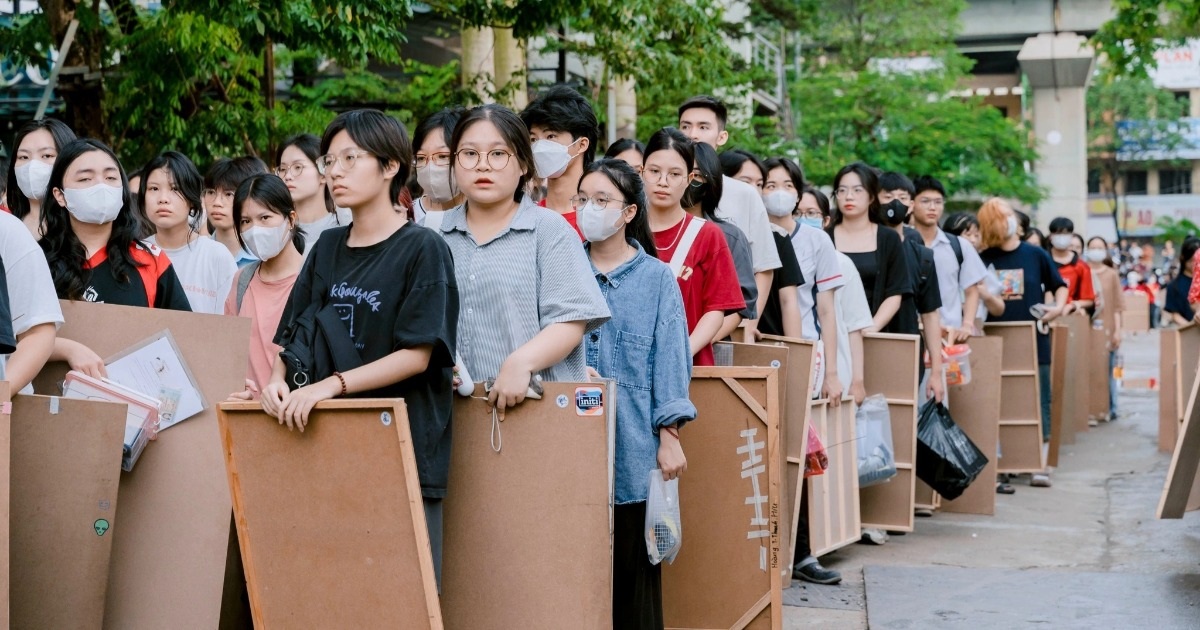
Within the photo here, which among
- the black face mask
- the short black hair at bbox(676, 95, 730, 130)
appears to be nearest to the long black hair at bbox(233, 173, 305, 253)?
the short black hair at bbox(676, 95, 730, 130)

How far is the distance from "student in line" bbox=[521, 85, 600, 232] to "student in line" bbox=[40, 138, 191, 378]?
4.75 feet

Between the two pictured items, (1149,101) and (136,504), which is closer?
(136,504)

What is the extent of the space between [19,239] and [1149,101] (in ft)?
192

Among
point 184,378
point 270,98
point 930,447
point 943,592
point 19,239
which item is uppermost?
point 270,98

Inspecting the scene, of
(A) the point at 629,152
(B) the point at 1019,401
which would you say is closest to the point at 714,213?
(A) the point at 629,152

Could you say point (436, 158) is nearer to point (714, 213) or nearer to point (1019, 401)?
point (714, 213)

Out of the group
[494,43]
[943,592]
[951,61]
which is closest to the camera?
[943,592]

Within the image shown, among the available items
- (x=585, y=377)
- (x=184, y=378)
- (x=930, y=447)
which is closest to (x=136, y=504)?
(x=184, y=378)

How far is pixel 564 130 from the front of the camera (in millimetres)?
5578

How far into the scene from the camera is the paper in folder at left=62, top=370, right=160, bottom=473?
457 cm

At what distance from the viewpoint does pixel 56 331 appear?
4500 mm

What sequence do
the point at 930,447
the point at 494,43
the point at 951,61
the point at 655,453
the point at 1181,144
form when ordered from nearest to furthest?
the point at 655,453 < the point at 930,447 < the point at 494,43 < the point at 951,61 < the point at 1181,144

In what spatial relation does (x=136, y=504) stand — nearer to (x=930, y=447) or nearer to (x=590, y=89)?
(x=930, y=447)

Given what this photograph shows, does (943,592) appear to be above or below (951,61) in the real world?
below
